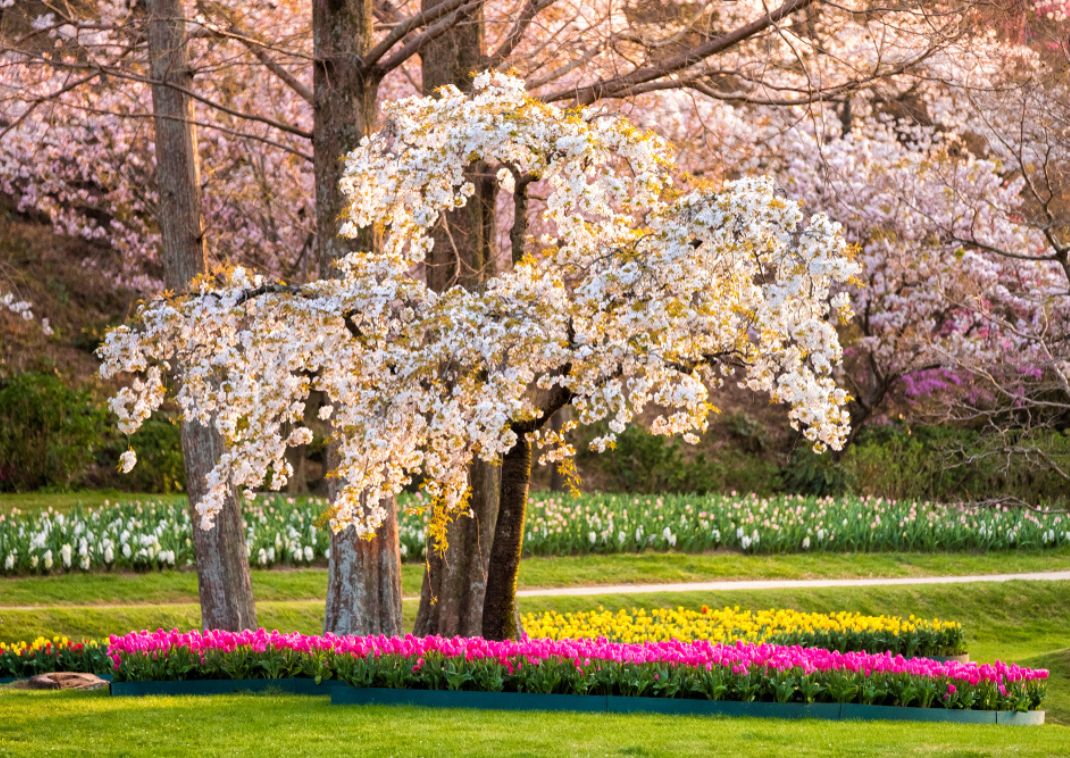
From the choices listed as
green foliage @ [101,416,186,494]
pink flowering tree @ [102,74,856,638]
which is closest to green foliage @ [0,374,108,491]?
green foliage @ [101,416,186,494]

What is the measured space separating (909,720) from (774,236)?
3.01 m

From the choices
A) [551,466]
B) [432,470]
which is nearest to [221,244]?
[551,466]

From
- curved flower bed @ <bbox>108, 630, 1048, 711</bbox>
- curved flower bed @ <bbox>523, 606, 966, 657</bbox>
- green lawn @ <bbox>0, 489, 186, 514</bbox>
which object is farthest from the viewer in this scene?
green lawn @ <bbox>0, 489, 186, 514</bbox>

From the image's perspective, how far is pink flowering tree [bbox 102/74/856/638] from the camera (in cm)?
779

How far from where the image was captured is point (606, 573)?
15.5m

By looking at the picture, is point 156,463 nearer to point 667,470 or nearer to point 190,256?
point 667,470

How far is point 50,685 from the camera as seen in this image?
945 cm

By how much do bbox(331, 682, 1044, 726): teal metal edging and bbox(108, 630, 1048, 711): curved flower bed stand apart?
6 centimetres

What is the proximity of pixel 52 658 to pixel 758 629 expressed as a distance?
5828mm

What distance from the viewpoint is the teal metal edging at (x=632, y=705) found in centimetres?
830

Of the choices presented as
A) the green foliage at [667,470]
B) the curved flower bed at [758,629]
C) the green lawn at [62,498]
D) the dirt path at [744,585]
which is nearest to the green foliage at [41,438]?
the green lawn at [62,498]

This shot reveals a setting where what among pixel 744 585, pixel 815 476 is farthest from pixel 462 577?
pixel 815 476

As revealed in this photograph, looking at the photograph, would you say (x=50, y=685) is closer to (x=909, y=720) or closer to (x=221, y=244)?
(x=909, y=720)

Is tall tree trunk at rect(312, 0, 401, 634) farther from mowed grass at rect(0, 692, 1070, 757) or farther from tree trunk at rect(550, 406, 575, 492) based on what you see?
tree trunk at rect(550, 406, 575, 492)
